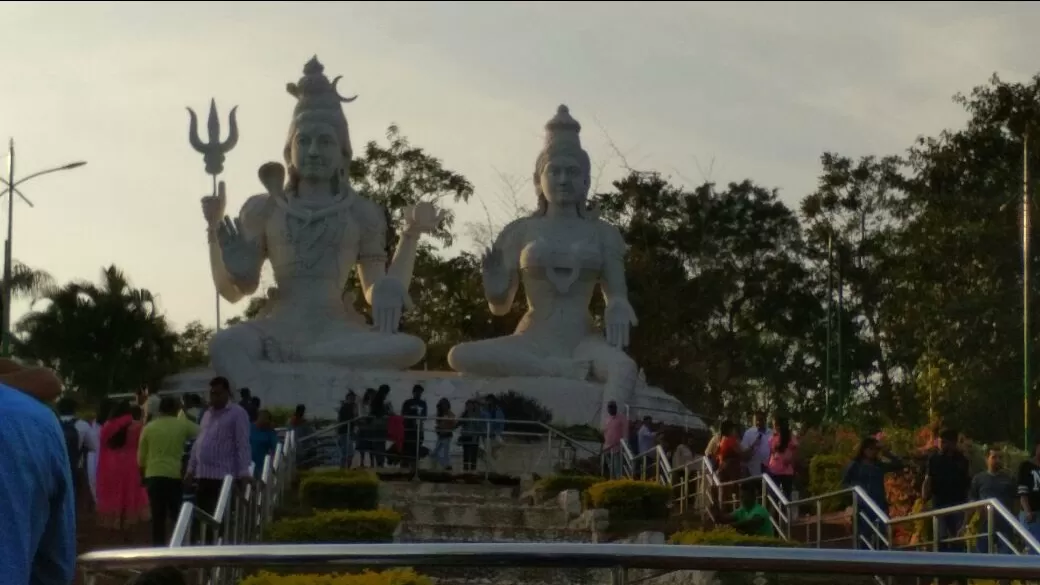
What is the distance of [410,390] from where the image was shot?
27391 millimetres

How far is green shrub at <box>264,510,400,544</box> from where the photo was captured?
1380 cm

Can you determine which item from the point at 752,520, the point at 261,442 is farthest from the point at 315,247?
the point at 752,520

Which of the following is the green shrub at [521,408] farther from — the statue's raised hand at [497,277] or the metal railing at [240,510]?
the metal railing at [240,510]

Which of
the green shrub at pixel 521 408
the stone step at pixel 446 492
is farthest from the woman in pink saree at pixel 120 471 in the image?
the green shrub at pixel 521 408

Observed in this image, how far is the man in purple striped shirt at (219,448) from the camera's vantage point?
12.7m

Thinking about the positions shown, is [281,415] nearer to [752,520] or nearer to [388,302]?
[388,302]

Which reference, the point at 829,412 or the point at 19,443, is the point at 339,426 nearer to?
the point at 19,443

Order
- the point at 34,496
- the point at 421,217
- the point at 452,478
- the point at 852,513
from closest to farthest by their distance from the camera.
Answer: the point at 34,496 < the point at 852,513 < the point at 452,478 < the point at 421,217

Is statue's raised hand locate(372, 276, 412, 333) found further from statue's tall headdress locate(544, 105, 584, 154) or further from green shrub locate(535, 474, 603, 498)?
green shrub locate(535, 474, 603, 498)

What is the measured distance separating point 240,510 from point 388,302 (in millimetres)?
15641

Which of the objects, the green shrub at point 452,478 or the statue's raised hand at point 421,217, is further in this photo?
the statue's raised hand at point 421,217

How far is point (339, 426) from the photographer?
21.4 m

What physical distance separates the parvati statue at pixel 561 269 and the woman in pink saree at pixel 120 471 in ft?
41.1

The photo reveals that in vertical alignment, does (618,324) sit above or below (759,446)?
above
